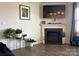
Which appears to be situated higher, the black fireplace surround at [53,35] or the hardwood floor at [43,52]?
the black fireplace surround at [53,35]

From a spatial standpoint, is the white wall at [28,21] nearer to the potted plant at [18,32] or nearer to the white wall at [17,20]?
the white wall at [17,20]

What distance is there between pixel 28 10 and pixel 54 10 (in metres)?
1.18

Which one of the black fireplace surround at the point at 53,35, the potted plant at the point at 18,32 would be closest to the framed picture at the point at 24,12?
the potted plant at the point at 18,32

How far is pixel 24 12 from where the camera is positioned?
16.4 ft

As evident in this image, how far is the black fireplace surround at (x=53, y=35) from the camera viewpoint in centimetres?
578

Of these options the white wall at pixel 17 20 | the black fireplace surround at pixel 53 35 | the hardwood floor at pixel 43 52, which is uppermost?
the white wall at pixel 17 20

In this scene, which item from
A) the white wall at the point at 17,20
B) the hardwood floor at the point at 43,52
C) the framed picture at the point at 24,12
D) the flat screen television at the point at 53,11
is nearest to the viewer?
the hardwood floor at the point at 43,52

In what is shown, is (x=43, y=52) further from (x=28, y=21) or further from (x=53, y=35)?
(x=53, y=35)

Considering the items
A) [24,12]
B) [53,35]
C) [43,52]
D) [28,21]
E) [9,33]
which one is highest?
[24,12]

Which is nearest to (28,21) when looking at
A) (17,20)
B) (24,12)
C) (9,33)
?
(24,12)

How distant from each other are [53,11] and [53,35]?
0.85 metres

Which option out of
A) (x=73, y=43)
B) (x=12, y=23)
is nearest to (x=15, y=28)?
(x=12, y=23)

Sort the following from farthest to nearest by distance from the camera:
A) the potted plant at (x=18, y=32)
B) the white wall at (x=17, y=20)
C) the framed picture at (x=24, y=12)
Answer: the framed picture at (x=24, y=12) → the potted plant at (x=18, y=32) → the white wall at (x=17, y=20)

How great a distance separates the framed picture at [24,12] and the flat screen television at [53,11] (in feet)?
3.11
